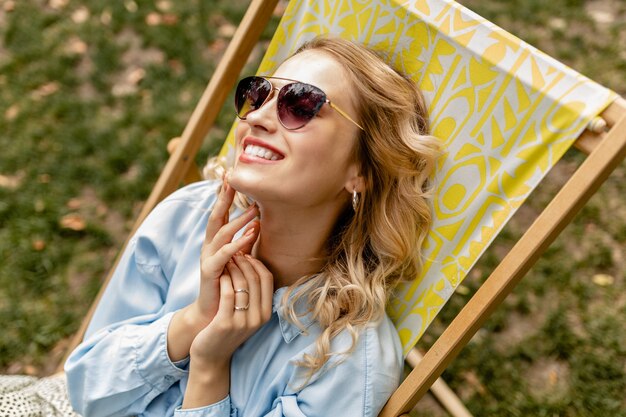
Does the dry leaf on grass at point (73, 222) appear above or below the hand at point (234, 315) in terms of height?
below

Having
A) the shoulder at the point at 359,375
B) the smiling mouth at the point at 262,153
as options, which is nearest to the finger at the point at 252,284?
the shoulder at the point at 359,375

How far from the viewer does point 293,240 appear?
181cm

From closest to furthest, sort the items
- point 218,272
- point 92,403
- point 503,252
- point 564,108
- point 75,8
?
point 564,108 < point 218,272 < point 92,403 < point 503,252 < point 75,8

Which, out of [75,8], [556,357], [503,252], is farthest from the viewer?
[75,8]

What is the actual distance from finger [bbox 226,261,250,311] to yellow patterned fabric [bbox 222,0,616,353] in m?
0.48

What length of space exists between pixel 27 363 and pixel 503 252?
2.40 m

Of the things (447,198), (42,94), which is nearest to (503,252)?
(447,198)

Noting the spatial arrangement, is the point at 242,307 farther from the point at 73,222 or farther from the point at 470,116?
the point at 73,222

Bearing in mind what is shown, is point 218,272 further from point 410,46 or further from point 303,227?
point 410,46

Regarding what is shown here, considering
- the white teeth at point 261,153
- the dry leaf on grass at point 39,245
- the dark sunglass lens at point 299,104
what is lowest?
the dry leaf on grass at point 39,245

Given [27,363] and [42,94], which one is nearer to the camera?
[27,363]

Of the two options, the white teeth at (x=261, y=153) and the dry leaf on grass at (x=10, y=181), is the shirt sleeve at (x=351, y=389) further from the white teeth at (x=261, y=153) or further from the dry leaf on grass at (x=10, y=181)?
the dry leaf on grass at (x=10, y=181)

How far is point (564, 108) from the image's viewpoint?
60.9 inches

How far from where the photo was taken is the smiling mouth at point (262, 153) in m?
1.62
